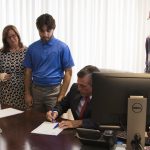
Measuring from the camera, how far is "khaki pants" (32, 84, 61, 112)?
3.26m

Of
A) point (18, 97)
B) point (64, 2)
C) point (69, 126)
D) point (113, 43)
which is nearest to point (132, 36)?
point (113, 43)

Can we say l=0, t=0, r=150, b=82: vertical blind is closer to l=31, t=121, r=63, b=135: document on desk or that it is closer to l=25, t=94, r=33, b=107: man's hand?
l=25, t=94, r=33, b=107: man's hand

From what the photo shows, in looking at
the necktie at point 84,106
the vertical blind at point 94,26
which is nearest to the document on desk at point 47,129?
the necktie at point 84,106

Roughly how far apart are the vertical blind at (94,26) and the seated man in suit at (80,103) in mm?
1517

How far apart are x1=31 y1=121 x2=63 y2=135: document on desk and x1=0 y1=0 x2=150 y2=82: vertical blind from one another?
71.8 inches

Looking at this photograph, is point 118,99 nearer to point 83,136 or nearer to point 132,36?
point 83,136

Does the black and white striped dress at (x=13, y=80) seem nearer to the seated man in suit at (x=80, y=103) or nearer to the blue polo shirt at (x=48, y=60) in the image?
the blue polo shirt at (x=48, y=60)

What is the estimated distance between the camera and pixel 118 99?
1.77m

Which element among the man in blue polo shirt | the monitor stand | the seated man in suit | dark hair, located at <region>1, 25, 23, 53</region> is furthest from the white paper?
the monitor stand

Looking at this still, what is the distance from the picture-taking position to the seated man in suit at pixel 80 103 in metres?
2.27

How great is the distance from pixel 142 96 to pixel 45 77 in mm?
1645

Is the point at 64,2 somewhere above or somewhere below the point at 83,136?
above

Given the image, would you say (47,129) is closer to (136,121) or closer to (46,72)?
(136,121)

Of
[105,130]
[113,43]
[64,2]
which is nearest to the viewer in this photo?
[105,130]
